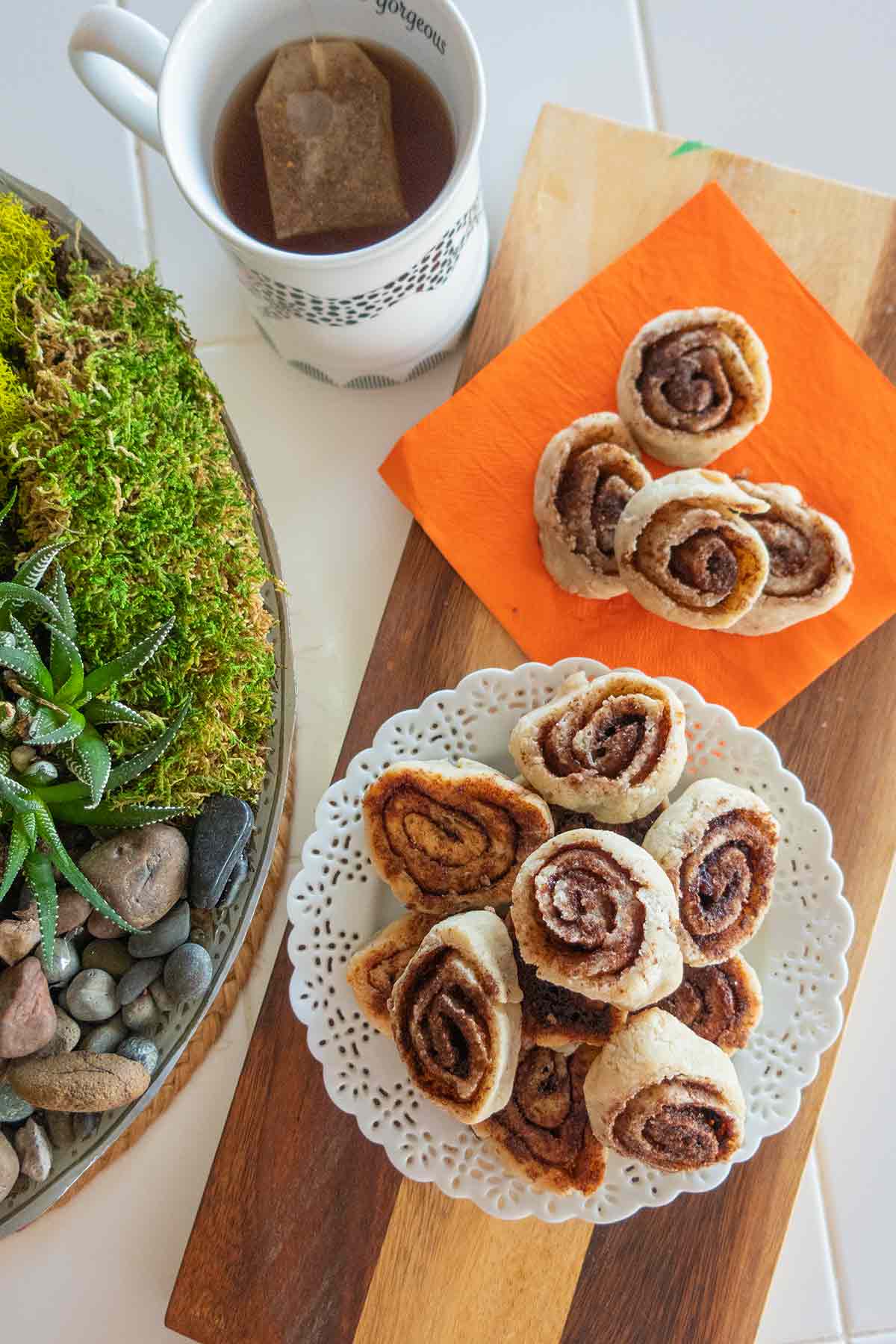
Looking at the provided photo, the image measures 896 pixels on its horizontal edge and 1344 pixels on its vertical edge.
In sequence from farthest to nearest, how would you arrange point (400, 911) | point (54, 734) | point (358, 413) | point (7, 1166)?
point (358, 413) → point (400, 911) → point (7, 1166) → point (54, 734)

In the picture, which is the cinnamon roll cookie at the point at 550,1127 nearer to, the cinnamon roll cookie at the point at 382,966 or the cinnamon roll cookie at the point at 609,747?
the cinnamon roll cookie at the point at 382,966

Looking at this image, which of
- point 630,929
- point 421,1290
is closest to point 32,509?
point 630,929

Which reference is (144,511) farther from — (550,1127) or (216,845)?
(550,1127)

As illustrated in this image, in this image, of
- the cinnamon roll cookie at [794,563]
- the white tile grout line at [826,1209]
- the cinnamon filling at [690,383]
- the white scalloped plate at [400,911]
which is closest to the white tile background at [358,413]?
the white tile grout line at [826,1209]

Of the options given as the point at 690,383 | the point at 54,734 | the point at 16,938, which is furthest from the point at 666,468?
the point at 16,938

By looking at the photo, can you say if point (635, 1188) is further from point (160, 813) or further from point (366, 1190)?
point (160, 813)

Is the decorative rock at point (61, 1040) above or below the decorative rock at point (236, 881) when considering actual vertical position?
below
